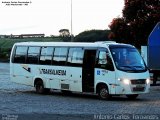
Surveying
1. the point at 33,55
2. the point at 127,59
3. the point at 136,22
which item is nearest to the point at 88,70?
the point at 127,59

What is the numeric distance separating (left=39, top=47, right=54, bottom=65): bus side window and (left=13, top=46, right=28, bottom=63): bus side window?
1350 millimetres

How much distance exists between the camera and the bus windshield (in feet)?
76.7

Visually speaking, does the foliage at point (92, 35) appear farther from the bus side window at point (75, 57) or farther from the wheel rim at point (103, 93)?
the wheel rim at point (103, 93)

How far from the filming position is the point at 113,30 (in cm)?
5584

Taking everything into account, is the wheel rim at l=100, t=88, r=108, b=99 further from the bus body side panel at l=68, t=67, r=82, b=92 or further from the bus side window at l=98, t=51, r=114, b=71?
the bus body side panel at l=68, t=67, r=82, b=92

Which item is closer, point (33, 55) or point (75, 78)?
point (75, 78)

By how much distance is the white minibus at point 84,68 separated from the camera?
23.3 meters

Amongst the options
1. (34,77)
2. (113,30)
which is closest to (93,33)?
(113,30)

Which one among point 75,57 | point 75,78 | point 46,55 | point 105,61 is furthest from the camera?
point 46,55

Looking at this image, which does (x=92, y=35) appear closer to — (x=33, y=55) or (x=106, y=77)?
(x=33, y=55)

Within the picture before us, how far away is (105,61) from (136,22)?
30.5 metres

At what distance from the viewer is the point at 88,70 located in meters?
24.5

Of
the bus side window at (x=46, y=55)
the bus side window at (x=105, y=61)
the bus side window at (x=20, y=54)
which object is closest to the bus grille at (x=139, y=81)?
the bus side window at (x=105, y=61)

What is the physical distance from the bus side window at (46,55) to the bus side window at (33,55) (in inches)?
12.6
